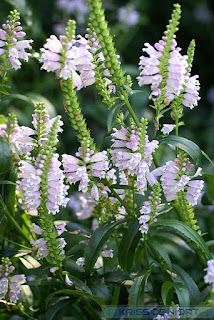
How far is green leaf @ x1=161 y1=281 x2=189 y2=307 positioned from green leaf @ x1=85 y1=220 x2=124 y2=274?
0.18 meters

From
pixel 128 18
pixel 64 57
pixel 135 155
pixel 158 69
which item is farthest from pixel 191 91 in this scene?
pixel 128 18

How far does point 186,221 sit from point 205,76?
3.21 meters

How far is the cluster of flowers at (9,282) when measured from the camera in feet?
4.48

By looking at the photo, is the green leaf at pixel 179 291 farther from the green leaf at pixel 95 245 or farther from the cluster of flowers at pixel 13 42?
the cluster of flowers at pixel 13 42

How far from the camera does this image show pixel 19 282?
4.57ft

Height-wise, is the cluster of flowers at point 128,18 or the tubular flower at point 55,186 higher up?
the cluster of flowers at point 128,18

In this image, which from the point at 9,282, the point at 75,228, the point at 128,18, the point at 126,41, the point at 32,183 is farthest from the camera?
the point at 126,41

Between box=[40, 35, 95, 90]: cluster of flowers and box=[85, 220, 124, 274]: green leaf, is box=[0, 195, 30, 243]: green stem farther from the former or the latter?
box=[40, 35, 95, 90]: cluster of flowers

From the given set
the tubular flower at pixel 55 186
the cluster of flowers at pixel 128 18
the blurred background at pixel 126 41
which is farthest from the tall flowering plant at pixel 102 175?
the cluster of flowers at pixel 128 18

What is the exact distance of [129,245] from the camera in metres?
1.33

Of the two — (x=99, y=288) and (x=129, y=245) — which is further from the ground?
(x=129, y=245)

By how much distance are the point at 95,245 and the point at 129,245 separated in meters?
0.09

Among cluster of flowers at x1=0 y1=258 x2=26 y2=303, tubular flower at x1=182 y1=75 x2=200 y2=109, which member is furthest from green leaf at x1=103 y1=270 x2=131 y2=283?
tubular flower at x1=182 y1=75 x2=200 y2=109

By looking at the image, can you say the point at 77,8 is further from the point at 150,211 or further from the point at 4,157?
the point at 150,211
